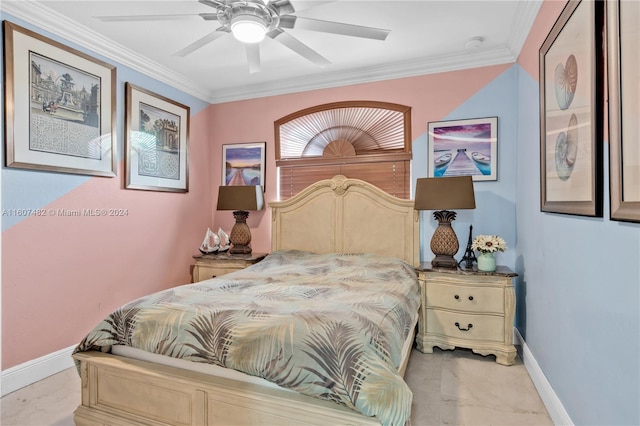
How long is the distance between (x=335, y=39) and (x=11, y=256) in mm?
2885

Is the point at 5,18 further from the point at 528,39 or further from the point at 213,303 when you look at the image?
the point at 528,39

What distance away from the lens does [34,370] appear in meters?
2.46

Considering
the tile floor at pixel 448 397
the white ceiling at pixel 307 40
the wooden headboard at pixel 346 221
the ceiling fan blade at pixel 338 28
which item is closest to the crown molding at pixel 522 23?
the white ceiling at pixel 307 40

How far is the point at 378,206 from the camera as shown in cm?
345

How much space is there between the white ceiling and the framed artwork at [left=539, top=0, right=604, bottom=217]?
70 cm

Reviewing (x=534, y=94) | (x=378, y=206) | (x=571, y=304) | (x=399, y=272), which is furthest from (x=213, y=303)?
(x=534, y=94)

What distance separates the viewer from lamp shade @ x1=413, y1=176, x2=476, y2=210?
288cm

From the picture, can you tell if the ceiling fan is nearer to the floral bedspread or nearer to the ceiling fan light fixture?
the ceiling fan light fixture

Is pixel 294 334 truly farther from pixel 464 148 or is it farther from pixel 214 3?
pixel 464 148

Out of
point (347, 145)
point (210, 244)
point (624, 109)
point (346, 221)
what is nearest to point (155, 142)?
point (210, 244)

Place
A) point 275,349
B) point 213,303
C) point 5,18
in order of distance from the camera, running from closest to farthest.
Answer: point 275,349 → point 213,303 → point 5,18

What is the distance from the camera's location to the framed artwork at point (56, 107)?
238 cm

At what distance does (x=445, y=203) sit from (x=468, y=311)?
2.92 feet

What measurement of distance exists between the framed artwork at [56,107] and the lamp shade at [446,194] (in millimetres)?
2720
